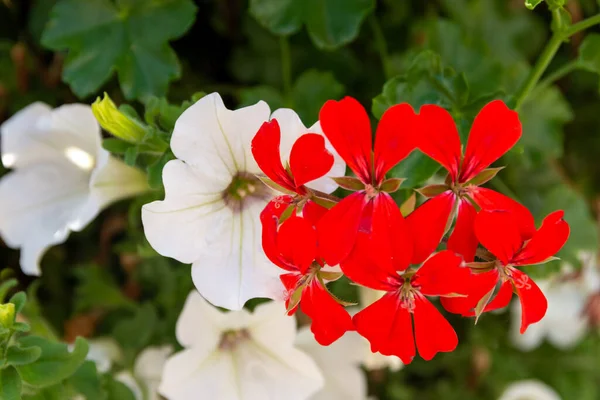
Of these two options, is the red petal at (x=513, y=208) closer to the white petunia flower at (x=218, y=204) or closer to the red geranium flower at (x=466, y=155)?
the red geranium flower at (x=466, y=155)

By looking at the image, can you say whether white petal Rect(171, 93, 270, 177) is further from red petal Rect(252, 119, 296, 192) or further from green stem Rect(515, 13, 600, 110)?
green stem Rect(515, 13, 600, 110)

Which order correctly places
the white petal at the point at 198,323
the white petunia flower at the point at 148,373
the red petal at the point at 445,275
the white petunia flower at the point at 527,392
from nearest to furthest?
the red petal at the point at 445,275 < the white petal at the point at 198,323 < the white petunia flower at the point at 148,373 < the white petunia flower at the point at 527,392

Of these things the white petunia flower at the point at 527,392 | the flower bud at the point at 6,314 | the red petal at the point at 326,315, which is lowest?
the white petunia flower at the point at 527,392

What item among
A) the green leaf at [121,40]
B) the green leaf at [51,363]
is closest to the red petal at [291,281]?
the green leaf at [51,363]

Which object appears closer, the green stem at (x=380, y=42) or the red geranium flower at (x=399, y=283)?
the red geranium flower at (x=399, y=283)

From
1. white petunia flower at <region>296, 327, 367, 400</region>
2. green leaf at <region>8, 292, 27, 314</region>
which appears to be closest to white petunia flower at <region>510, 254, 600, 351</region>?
white petunia flower at <region>296, 327, 367, 400</region>

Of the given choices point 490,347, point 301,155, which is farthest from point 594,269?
point 301,155
